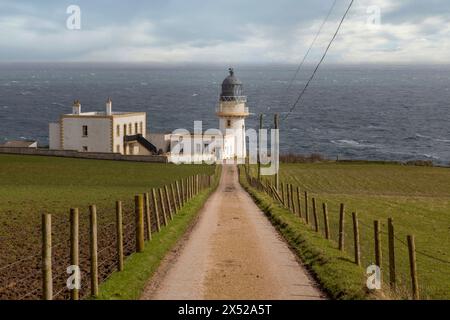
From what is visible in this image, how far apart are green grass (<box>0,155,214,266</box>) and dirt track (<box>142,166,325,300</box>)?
15.5 ft

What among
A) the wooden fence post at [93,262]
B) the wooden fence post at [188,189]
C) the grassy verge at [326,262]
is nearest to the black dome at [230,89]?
the wooden fence post at [188,189]

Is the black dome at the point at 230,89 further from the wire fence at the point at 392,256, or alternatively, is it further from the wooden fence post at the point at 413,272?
the wooden fence post at the point at 413,272

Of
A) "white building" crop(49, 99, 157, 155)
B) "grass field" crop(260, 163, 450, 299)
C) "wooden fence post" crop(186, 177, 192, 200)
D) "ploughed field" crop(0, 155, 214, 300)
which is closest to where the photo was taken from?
"ploughed field" crop(0, 155, 214, 300)

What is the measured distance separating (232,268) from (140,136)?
5745cm

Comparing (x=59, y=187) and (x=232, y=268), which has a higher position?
(x=232, y=268)

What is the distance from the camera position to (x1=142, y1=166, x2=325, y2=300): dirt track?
12234mm

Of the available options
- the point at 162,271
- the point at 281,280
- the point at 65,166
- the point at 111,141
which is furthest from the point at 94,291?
the point at 111,141

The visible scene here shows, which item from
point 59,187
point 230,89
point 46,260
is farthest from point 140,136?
point 46,260

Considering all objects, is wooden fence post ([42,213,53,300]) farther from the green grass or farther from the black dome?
the black dome

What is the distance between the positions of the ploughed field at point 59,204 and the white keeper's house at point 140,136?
Result: 242 inches

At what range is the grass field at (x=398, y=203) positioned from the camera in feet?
62.1

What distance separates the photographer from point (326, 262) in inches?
591

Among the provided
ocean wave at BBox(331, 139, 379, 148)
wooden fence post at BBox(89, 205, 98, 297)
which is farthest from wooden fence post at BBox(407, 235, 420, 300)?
ocean wave at BBox(331, 139, 379, 148)

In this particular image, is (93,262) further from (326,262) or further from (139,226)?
(326,262)
